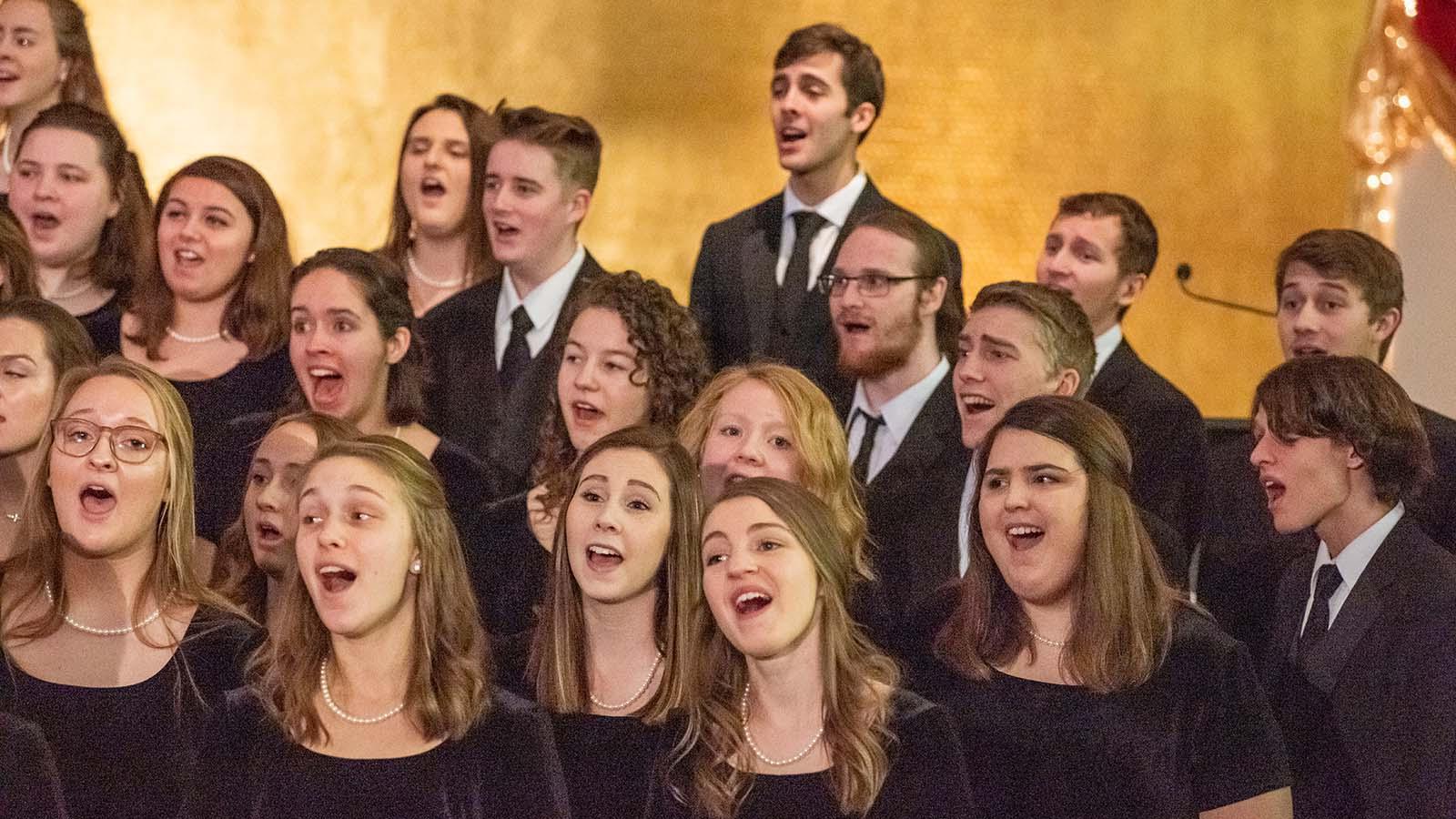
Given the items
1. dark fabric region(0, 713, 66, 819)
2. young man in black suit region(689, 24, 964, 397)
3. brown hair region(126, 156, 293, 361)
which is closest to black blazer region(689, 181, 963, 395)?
young man in black suit region(689, 24, 964, 397)

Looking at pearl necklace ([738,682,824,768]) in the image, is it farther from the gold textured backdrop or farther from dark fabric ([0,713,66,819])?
the gold textured backdrop

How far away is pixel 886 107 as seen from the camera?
24.8 ft

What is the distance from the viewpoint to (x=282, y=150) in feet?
24.0

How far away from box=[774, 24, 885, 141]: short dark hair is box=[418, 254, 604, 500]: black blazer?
0.78m

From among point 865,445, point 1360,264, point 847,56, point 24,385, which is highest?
point 847,56

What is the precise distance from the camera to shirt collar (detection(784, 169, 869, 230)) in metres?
5.71

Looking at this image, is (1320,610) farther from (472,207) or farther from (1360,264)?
(472,207)

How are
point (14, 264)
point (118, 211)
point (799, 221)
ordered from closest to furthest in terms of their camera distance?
point (14, 264)
point (118, 211)
point (799, 221)

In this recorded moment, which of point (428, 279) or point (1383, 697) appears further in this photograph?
point (428, 279)

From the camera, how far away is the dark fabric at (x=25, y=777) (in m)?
3.75

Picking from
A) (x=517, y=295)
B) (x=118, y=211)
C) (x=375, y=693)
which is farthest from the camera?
(x=517, y=295)

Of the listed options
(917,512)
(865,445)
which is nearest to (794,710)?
(917,512)

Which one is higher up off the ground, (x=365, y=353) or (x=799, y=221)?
(x=799, y=221)

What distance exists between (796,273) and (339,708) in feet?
7.06
